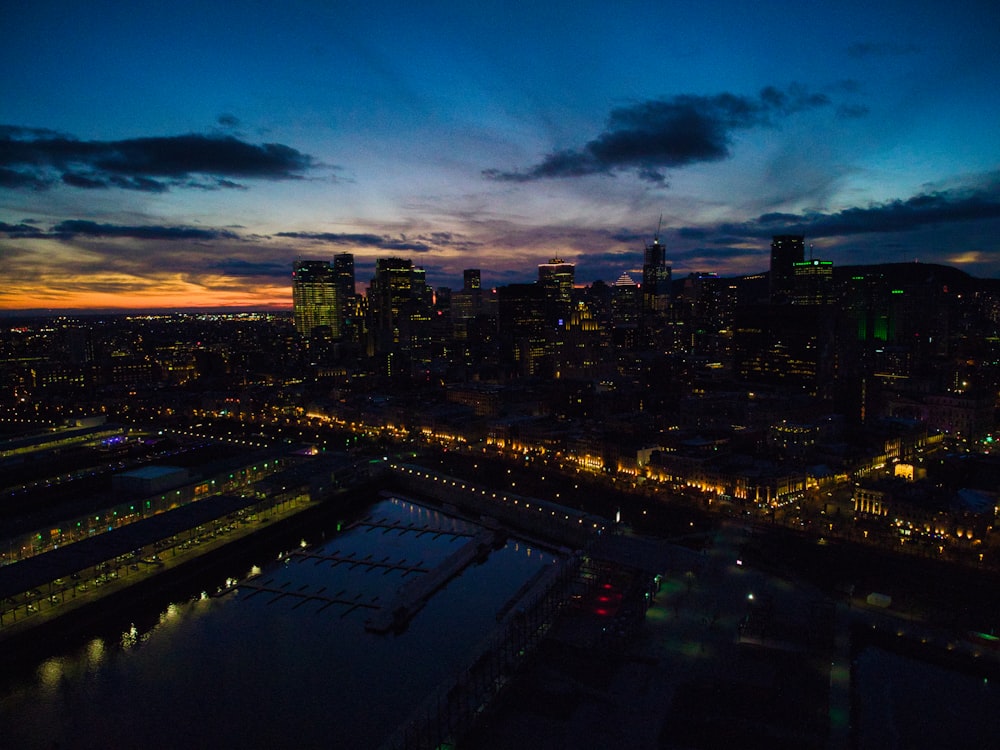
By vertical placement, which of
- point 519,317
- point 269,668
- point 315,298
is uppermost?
point 315,298

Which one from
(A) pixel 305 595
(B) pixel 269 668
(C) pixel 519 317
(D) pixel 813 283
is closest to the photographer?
(B) pixel 269 668

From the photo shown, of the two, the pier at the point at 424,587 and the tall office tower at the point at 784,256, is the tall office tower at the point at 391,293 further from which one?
the pier at the point at 424,587

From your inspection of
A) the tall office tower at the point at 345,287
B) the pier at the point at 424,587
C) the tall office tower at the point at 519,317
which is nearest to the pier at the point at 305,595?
the pier at the point at 424,587

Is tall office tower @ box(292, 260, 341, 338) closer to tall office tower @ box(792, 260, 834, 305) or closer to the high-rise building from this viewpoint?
the high-rise building

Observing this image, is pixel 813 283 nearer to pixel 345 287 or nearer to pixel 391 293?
pixel 391 293

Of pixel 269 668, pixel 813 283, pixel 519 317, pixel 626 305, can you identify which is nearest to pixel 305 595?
pixel 269 668

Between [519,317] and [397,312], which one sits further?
[397,312]

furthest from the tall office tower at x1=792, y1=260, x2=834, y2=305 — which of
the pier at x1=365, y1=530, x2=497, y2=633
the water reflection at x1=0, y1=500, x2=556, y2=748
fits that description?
the water reflection at x1=0, y1=500, x2=556, y2=748
